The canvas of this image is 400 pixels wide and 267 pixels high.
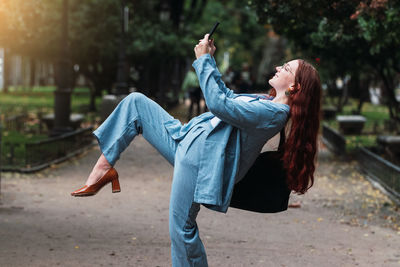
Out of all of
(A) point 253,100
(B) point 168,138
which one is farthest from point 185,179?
(A) point 253,100

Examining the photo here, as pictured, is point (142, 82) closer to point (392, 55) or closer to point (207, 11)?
point (207, 11)

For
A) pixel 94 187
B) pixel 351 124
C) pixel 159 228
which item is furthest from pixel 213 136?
pixel 351 124

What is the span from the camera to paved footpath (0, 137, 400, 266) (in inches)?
241

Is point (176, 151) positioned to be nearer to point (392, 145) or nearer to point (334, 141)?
point (392, 145)

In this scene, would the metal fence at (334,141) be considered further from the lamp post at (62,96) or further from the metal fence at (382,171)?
the lamp post at (62,96)

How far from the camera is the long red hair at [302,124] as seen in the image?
3816 millimetres

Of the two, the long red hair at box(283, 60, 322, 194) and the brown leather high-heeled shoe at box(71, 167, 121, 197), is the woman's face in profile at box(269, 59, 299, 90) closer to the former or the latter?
the long red hair at box(283, 60, 322, 194)

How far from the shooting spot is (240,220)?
8.05 metres

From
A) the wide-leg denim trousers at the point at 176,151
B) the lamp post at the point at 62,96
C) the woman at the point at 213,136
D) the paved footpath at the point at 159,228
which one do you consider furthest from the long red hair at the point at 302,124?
the lamp post at the point at 62,96

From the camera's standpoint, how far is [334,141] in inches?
654

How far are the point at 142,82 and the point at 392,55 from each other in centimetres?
1839

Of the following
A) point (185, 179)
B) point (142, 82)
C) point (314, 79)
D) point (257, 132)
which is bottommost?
point (142, 82)

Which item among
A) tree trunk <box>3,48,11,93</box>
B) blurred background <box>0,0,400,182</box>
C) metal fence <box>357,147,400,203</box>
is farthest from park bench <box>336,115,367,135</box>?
tree trunk <box>3,48,11,93</box>

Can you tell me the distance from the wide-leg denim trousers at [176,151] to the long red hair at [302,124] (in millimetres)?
497
